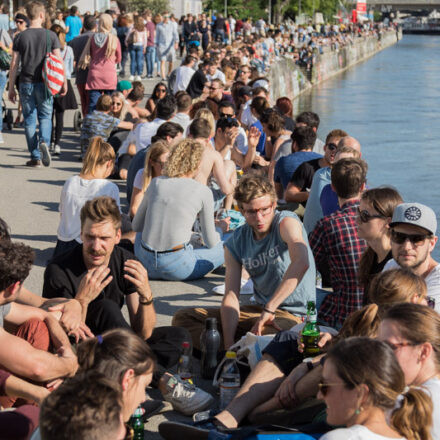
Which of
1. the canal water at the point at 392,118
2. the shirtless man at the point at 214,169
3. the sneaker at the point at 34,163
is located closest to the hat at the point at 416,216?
the shirtless man at the point at 214,169

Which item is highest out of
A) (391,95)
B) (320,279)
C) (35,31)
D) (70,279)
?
(35,31)

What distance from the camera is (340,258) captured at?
5613 mm

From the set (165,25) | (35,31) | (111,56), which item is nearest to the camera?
(35,31)

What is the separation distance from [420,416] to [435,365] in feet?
1.29

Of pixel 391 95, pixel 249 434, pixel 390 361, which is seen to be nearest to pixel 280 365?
pixel 249 434

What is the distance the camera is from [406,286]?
4.18 meters

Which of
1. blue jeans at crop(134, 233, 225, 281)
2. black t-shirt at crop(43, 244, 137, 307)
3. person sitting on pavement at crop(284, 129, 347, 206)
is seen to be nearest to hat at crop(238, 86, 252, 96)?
person sitting on pavement at crop(284, 129, 347, 206)

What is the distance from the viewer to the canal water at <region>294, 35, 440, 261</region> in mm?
22378

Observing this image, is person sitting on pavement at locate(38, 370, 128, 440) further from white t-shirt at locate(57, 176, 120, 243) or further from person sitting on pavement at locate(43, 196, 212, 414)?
white t-shirt at locate(57, 176, 120, 243)

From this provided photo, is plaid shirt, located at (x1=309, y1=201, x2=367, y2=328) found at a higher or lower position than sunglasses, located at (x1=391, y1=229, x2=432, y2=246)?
lower

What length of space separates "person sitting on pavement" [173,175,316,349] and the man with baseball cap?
79 cm

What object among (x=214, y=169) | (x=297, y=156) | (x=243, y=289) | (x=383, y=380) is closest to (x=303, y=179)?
(x=297, y=156)

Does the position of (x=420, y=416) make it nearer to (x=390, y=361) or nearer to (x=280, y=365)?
(x=390, y=361)

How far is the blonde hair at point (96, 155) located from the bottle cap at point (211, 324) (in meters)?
2.19
